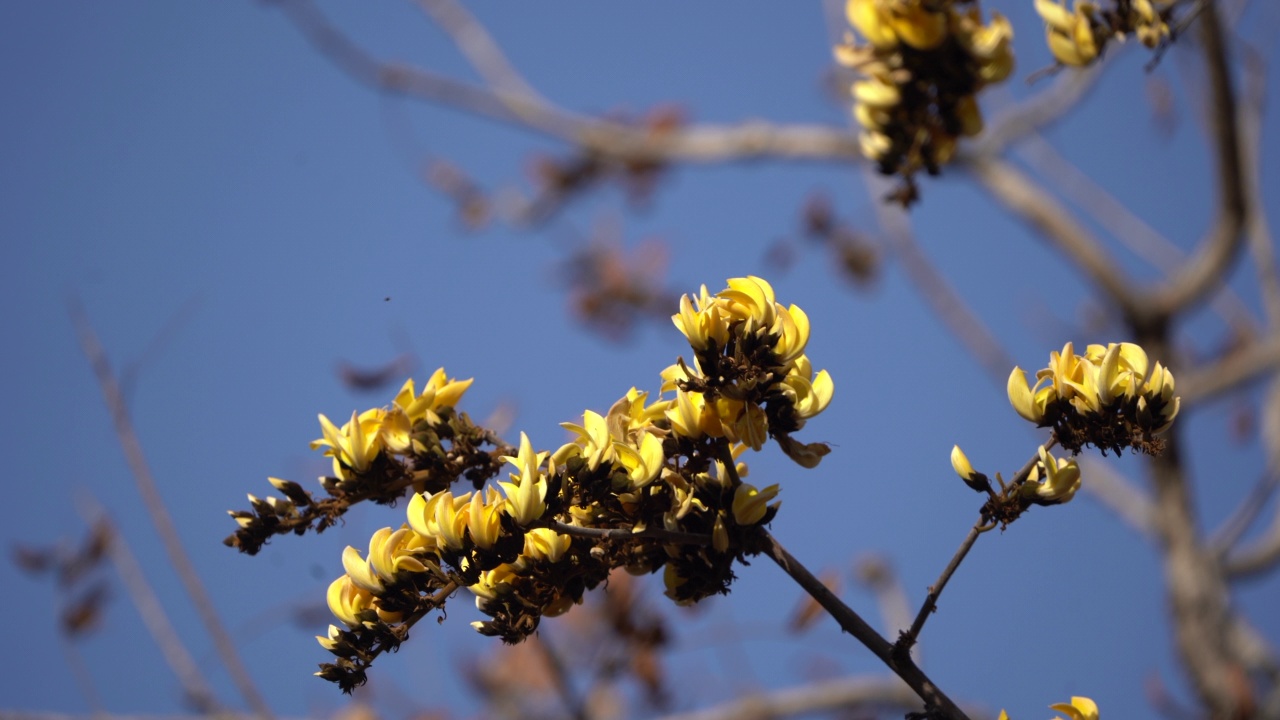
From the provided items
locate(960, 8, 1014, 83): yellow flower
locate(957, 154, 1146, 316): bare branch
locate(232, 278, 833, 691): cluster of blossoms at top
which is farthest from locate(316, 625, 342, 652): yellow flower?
locate(957, 154, 1146, 316): bare branch

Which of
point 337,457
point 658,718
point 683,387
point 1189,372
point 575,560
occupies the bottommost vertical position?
point 575,560

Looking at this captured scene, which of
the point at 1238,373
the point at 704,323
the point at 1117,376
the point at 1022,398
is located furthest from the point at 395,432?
the point at 1238,373

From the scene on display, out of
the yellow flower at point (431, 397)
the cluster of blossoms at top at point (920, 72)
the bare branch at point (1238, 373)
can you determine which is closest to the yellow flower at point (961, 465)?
the cluster of blossoms at top at point (920, 72)

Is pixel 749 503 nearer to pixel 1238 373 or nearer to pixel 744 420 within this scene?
pixel 744 420

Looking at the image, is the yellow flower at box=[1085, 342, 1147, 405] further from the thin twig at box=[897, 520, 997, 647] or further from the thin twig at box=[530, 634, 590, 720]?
the thin twig at box=[530, 634, 590, 720]

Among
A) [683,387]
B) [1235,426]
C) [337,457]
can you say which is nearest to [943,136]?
[683,387]

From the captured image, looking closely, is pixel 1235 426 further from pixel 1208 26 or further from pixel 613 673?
pixel 613 673

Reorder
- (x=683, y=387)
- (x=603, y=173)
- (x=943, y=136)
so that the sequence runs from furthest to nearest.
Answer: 1. (x=603, y=173)
2. (x=943, y=136)
3. (x=683, y=387)
